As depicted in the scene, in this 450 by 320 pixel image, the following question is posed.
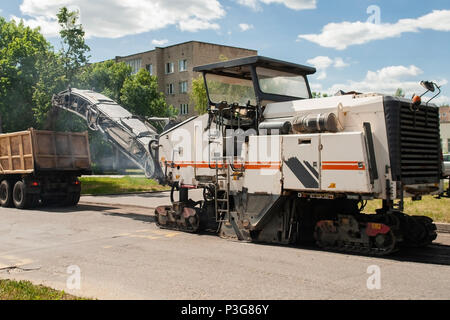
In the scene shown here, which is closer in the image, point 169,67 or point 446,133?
point 446,133

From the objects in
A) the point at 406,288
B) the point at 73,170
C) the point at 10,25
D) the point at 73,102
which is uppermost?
the point at 10,25

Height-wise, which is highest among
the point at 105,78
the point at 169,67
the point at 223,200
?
the point at 169,67

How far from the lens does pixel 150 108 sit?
43188 mm

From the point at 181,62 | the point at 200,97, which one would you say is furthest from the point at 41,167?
the point at 181,62

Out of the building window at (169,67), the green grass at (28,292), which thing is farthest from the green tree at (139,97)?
the green grass at (28,292)

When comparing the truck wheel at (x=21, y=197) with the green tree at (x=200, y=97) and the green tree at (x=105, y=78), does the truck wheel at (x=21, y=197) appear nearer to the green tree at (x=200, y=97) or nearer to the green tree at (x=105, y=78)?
the green tree at (x=105, y=78)

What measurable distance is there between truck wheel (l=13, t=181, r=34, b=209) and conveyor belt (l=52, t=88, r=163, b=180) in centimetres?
298

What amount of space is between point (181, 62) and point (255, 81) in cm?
4758

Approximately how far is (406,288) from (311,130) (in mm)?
3257

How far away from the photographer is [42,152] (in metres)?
16.5

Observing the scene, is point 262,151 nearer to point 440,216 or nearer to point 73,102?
point 440,216

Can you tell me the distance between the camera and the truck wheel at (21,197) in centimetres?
1628

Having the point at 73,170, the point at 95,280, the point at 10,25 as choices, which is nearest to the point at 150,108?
the point at 10,25

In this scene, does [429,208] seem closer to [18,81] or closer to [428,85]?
[428,85]
